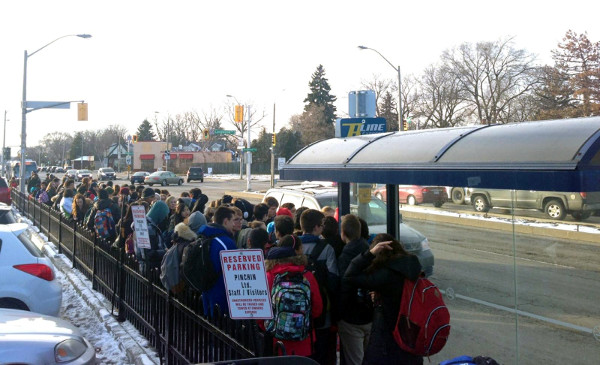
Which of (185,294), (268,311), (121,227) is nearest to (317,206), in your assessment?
(121,227)

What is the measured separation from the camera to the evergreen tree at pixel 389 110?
6323cm

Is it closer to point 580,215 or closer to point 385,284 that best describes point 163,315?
point 385,284

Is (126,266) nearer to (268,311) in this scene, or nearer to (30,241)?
(30,241)

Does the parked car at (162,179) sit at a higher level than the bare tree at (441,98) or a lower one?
lower

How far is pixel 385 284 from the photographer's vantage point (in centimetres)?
407

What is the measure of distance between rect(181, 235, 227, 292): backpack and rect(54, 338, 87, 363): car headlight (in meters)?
1.09

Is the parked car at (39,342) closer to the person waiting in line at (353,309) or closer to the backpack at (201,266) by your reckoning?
the backpack at (201,266)

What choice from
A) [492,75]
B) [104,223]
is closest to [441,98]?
[492,75]

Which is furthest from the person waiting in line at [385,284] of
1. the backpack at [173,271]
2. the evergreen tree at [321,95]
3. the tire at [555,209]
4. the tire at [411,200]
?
the evergreen tree at [321,95]

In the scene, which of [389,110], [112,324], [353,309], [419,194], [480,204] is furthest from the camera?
[389,110]

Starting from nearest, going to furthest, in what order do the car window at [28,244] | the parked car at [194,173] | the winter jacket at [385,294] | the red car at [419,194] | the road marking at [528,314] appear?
the winter jacket at [385,294], the road marking at [528,314], the red car at [419,194], the car window at [28,244], the parked car at [194,173]

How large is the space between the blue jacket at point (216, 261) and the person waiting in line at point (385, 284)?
1324 mm

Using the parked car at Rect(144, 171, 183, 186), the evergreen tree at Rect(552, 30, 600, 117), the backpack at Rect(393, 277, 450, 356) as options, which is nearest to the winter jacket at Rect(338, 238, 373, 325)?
the backpack at Rect(393, 277, 450, 356)

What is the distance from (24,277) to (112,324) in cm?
126
